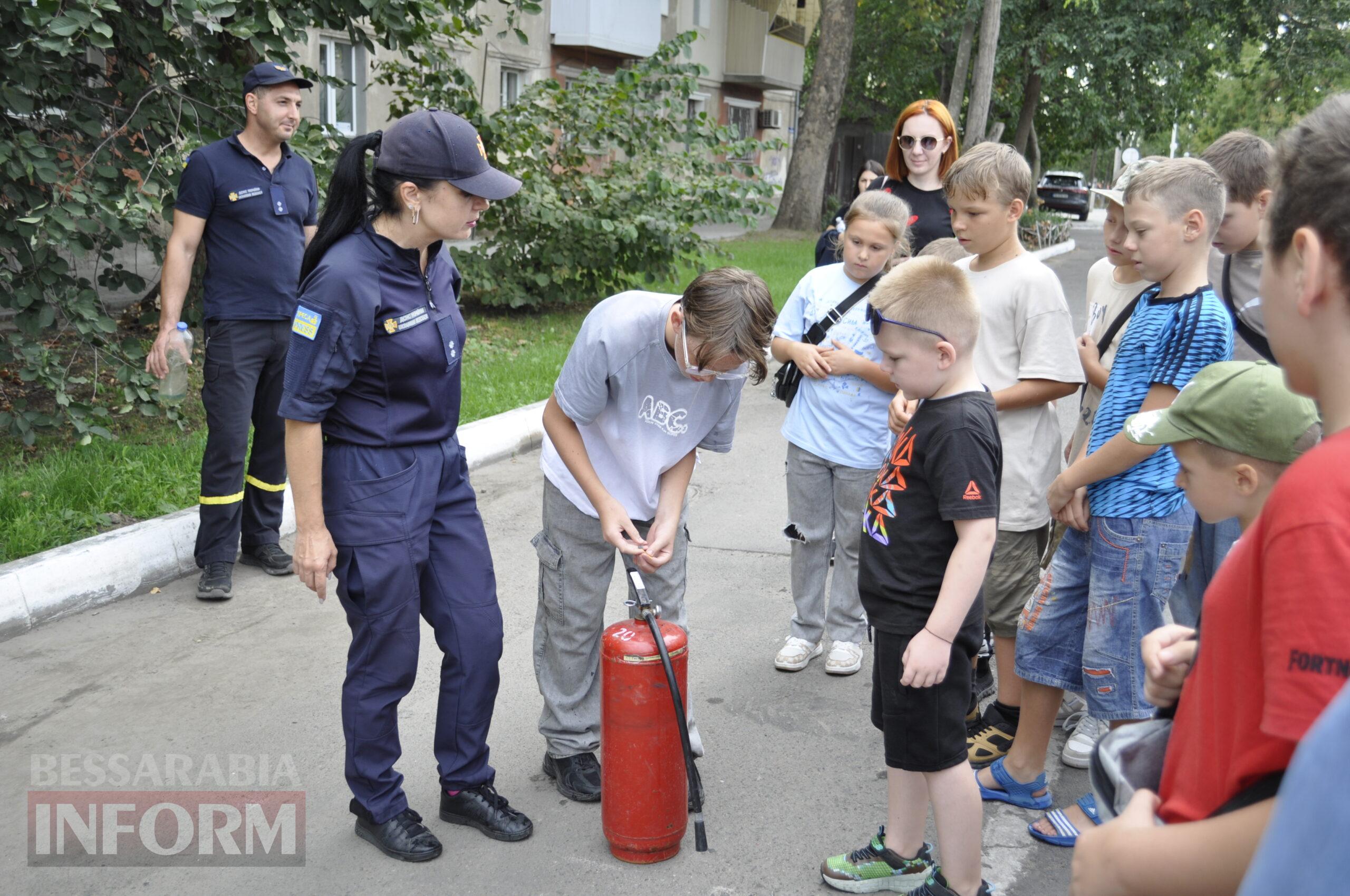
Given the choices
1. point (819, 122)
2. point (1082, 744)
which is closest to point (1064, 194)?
point (819, 122)

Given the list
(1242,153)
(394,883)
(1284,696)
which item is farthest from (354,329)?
(1242,153)

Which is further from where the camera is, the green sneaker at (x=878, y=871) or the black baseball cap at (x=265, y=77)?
the black baseball cap at (x=265, y=77)

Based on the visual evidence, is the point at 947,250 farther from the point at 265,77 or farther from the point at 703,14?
the point at 703,14

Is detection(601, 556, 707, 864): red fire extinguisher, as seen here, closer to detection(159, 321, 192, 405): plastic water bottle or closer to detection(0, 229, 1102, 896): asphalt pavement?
detection(0, 229, 1102, 896): asphalt pavement

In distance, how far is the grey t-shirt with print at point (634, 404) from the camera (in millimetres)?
3059

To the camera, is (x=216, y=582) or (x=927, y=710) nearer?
(x=927, y=710)

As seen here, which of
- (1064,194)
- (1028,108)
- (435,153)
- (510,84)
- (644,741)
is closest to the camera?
(435,153)

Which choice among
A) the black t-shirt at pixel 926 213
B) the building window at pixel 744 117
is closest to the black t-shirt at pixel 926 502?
the black t-shirt at pixel 926 213

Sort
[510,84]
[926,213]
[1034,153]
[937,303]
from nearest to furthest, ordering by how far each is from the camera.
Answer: [937,303] → [926,213] → [510,84] → [1034,153]

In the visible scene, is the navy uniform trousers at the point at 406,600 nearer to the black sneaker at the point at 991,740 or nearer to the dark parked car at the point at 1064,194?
the black sneaker at the point at 991,740

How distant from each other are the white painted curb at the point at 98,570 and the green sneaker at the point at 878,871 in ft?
6.71

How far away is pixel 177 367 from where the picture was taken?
553cm

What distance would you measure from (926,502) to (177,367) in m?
4.34

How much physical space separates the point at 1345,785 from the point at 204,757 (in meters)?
3.43
